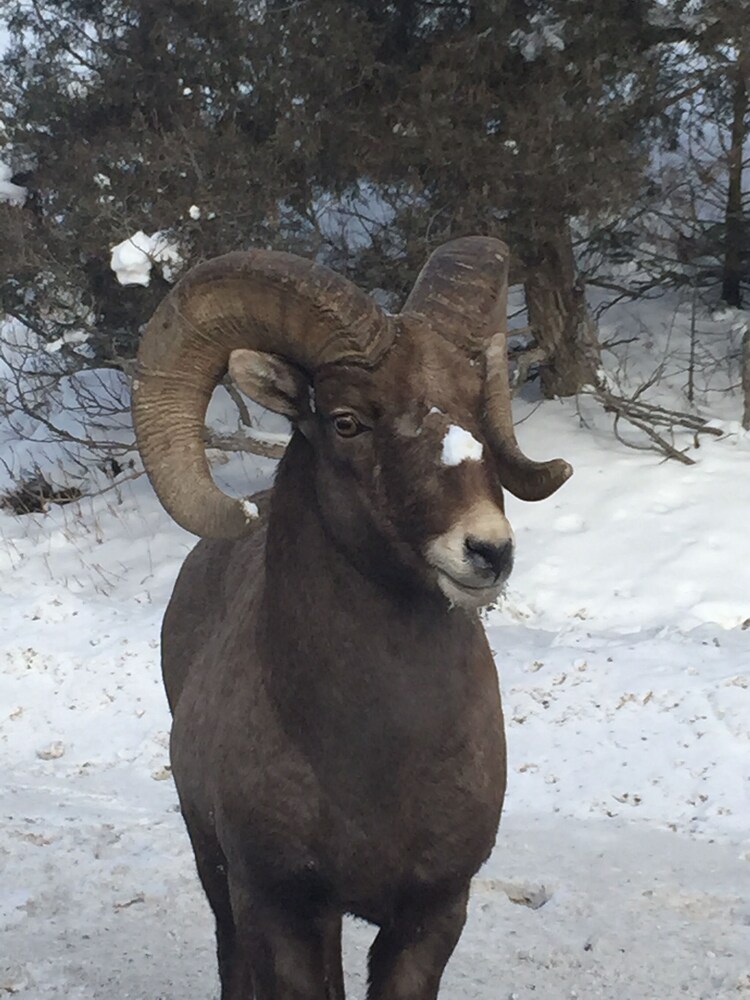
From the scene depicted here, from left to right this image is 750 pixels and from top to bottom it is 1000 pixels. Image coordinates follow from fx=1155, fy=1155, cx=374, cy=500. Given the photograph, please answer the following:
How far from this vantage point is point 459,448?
111 inches

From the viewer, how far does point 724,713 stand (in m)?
7.09

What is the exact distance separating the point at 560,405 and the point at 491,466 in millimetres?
10912

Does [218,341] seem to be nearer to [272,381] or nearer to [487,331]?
Answer: [272,381]

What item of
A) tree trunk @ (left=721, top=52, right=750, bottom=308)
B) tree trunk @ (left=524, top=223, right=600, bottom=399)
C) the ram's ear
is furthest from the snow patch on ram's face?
tree trunk @ (left=721, top=52, right=750, bottom=308)

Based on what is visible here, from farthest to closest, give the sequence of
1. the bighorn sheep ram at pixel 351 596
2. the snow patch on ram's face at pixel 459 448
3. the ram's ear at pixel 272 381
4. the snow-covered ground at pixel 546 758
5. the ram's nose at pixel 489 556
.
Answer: the snow-covered ground at pixel 546 758 < the ram's ear at pixel 272 381 < the bighorn sheep ram at pixel 351 596 < the snow patch on ram's face at pixel 459 448 < the ram's nose at pixel 489 556

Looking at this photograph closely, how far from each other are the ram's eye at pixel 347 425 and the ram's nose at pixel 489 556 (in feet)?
1.64

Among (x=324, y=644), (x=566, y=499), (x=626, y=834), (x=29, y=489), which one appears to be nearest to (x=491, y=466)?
(x=324, y=644)

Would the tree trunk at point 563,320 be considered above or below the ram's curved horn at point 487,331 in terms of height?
above

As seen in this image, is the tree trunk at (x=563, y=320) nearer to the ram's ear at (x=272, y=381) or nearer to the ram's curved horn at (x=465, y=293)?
the ram's curved horn at (x=465, y=293)

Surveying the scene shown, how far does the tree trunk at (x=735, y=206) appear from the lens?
12.6 meters

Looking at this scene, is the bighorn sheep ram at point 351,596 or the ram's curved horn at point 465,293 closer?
the bighorn sheep ram at point 351,596

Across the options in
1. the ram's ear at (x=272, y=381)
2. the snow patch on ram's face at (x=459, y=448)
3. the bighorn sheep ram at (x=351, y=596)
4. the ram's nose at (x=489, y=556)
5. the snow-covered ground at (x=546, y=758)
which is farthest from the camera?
the snow-covered ground at (x=546, y=758)

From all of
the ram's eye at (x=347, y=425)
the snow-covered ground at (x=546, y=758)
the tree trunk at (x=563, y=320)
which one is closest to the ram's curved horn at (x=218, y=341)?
the ram's eye at (x=347, y=425)

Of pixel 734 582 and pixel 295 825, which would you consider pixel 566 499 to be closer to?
pixel 734 582
